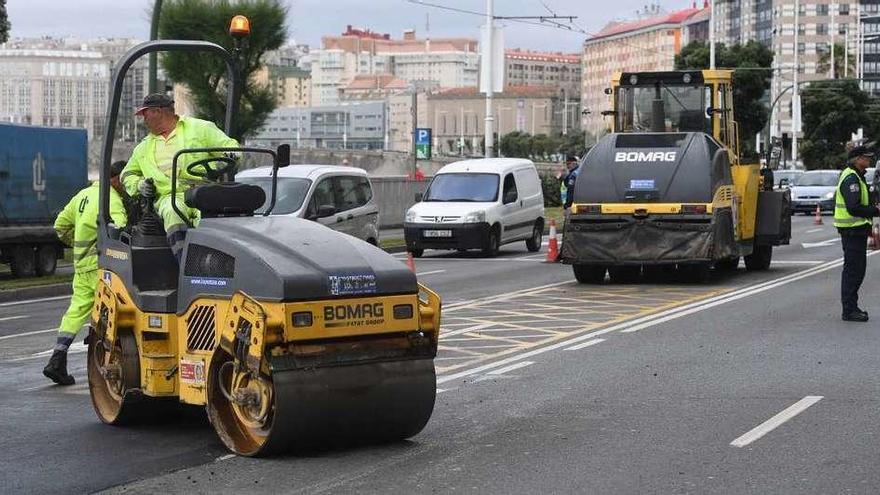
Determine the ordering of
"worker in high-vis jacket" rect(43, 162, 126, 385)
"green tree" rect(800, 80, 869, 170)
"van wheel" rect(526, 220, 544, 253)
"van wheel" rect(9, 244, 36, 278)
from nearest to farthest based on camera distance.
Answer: "worker in high-vis jacket" rect(43, 162, 126, 385) < "van wheel" rect(9, 244, 36, 278) < "van wheel" rect(526, 220, 544, 253) < "green tree" rect(800, 80, 869, 170)

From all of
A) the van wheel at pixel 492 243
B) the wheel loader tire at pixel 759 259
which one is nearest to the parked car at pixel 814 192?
the van wheel at pixel 492 243

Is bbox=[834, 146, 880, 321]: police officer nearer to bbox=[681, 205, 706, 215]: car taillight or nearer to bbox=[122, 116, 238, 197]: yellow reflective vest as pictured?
bbox=[681, 205, 706, 215]: car taillight

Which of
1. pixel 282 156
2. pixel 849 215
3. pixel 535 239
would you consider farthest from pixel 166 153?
pixel 535 239

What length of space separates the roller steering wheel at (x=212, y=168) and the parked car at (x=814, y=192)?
43.9 metres

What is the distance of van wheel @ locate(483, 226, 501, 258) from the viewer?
29219 mm

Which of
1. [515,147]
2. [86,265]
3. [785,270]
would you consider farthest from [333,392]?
[515,147]

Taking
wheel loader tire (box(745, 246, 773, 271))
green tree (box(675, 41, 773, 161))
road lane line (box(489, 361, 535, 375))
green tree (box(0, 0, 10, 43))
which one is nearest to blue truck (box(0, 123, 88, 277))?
green tree (box(0, 0, 10, 43))

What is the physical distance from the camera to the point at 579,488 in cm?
756

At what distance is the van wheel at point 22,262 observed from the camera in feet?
81.8

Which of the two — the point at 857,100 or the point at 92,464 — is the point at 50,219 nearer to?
the point at 92,464

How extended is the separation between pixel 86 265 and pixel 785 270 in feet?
48.4

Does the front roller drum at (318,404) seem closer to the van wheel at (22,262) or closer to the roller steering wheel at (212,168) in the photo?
the roller steering wheel at (212,168)

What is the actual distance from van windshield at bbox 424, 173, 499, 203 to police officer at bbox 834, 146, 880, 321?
1460 centimetres

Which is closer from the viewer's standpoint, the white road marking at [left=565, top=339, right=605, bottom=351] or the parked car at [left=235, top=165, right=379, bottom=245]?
the white road marking at [left=565, top=339, right=605, bottom=351]
